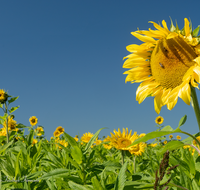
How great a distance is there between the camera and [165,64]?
2227mm

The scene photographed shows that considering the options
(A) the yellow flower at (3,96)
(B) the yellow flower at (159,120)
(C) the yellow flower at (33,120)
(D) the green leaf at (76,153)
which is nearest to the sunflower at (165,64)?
(D) the green leaf at (76,153)

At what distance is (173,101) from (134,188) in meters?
1.01

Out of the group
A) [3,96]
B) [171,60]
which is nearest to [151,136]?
[171,60]

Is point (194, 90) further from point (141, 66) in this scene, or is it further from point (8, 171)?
point (8, 171)

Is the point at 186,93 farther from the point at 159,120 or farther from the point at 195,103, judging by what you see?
the point at 159,120

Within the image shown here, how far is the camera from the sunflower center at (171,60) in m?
2.05

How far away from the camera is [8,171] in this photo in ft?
6.66

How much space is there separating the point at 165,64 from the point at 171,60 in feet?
0.25

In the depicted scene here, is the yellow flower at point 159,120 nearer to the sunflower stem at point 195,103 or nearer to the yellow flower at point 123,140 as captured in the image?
the yellow flower at point 123,140

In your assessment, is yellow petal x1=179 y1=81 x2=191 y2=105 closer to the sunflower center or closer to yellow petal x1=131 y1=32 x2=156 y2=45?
the sunflower center

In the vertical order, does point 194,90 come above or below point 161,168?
above

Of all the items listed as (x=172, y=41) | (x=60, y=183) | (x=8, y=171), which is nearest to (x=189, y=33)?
(x=172, y=41)

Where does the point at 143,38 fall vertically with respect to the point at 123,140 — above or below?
above

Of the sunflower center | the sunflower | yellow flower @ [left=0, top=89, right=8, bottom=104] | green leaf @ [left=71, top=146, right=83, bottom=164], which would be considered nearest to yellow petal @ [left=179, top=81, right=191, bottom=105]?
the sunflower
